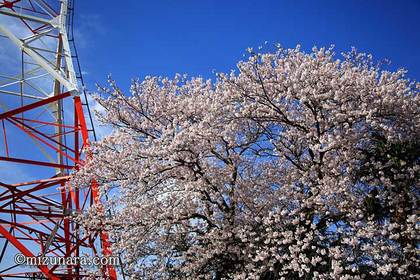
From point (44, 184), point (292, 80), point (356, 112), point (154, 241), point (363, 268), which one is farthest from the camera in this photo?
point (44, 184)

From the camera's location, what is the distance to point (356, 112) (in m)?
6.68

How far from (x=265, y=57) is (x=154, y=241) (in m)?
4.84

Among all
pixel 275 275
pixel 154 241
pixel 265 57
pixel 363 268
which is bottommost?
pixel 363 268

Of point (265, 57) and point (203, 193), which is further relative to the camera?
point (265, 57)

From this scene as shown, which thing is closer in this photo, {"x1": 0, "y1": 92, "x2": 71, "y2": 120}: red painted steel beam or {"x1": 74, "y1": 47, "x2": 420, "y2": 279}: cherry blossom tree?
{"x1": 74, "y1": 47, "x2": 420, "y2": 279}: cherry blossom tree

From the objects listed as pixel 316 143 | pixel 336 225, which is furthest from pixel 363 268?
pixel 316 143

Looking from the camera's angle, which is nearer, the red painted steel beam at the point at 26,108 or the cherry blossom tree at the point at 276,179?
the cherry blossom tree at the point at 276,179

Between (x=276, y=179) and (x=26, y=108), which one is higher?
(x=26, y=108)

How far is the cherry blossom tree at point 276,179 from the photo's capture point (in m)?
6.38

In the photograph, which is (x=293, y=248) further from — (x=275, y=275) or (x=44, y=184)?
(x=44, y=184)

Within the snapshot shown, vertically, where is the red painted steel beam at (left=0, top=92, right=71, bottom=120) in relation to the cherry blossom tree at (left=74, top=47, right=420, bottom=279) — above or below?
above

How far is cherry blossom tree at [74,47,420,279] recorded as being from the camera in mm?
6379

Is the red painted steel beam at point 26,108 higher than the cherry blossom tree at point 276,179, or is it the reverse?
the red painted steel beam at point 26,108

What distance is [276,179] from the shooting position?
8.48m
